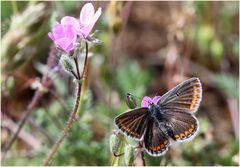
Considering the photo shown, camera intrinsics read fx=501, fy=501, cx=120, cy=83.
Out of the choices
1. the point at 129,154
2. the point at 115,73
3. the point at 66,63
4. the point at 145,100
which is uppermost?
the point at 66,63

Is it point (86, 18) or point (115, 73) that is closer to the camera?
point (86, 18)

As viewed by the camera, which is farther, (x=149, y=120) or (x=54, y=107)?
(x=54, y=107)

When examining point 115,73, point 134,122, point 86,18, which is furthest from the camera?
point 115,73

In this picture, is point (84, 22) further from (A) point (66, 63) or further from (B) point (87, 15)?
(A) point (66, 63)

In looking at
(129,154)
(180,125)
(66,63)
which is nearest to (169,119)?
(180,125)

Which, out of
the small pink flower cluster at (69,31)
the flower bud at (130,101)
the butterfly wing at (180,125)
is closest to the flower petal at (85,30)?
the small pink flower cluster at (69,31)

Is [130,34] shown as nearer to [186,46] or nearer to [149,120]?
[186,46]

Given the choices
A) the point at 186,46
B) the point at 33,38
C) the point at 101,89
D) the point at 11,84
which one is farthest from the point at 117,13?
the point at 186,46

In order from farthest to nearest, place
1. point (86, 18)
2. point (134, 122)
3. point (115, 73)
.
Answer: point (115, 73) < point (86, 18) < point (134, 122)

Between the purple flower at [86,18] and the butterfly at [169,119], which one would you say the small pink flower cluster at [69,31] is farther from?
the butterfly at [169,119]
